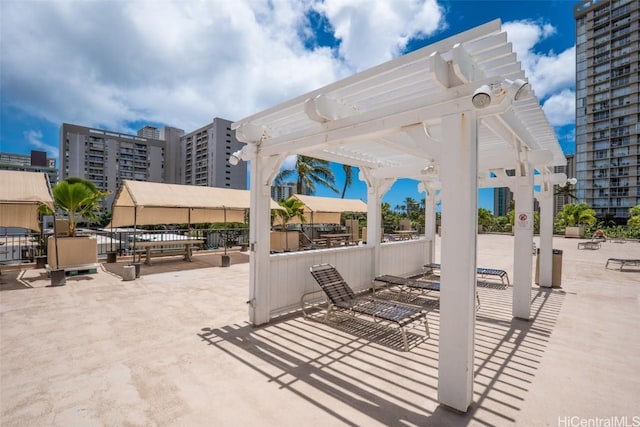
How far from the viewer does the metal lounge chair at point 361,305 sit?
427 centimetres

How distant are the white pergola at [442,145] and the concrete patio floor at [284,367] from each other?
54 cm

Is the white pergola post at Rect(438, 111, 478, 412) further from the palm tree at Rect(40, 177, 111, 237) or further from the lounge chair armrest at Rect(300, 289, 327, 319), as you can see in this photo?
the palm tree at Rect(40, 177, 111, 237)

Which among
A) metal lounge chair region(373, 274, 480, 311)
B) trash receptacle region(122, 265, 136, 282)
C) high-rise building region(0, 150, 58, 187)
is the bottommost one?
trash receptacle region(122, 265, 136, 282)

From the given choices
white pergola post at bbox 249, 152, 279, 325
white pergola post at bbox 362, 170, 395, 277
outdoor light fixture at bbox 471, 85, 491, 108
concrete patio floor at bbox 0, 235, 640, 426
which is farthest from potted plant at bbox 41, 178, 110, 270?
outdoor light fixture at bbox 471, 85, 491, 108

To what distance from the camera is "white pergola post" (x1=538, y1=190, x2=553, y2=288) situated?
294 inches

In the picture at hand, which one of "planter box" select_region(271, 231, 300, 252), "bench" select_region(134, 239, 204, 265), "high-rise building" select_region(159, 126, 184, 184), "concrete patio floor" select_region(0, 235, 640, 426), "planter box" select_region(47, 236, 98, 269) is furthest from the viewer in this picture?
"high-rise building" select_region(159, 126, 184, 184)

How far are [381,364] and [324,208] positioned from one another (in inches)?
554

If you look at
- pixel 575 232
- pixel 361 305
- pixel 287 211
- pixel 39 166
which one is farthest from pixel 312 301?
pixel 39 166

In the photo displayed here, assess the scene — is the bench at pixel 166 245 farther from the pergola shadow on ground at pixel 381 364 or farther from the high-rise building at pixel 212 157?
the high-rise building at pixel 212 157

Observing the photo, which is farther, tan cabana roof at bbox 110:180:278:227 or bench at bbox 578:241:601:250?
bench at bbox 578:241:601:250

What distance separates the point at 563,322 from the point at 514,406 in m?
3.26

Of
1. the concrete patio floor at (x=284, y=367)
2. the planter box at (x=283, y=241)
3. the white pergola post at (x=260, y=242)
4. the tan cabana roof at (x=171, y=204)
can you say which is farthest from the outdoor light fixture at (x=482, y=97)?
the planter box at (x=283, y=241)

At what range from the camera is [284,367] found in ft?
11.6

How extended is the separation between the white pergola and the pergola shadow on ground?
0.29m
